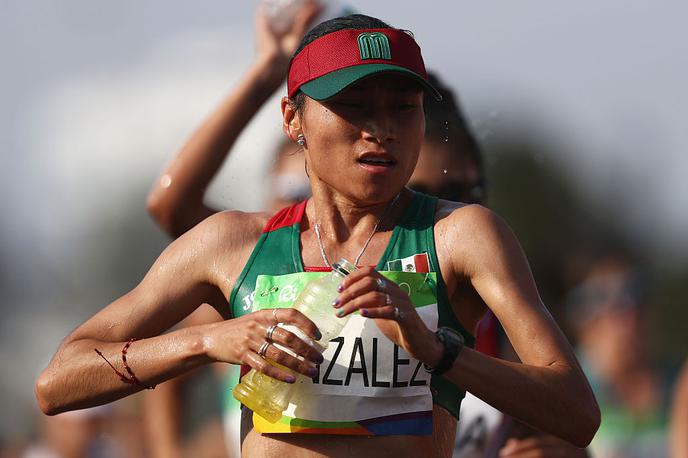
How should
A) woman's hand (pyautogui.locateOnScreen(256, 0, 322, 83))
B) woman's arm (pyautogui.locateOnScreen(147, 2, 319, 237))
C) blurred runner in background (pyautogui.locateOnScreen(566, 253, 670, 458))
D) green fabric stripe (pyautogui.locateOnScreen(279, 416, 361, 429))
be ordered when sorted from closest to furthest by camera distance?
green fabric stripe (pyautogui.locateOnScreen(279, 416, 361, 429))
woman's arm (pyautogui.locateOnScreen(147, 2, 319, 237))
woman's hand (pyautogui.locateOnScreen(256, 0, 322, 83))
blurred runner in background (pyautogui.locateOnScreen(566, 253, 670, 458))

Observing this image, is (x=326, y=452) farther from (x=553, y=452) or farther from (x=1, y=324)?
(x=1, y=324)

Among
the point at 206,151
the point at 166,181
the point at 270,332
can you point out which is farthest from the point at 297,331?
the point at 166,181

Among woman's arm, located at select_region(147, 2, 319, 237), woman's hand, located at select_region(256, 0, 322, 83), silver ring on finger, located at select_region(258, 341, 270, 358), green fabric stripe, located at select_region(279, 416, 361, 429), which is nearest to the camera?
silver ring on finger, located at select_region(258, 341, 270, 358)

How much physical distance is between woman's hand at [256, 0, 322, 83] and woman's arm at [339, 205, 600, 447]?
2077 mm

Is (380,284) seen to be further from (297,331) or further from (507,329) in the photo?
(507,329)

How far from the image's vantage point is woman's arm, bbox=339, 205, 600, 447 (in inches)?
159

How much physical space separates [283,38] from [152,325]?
2.08 m

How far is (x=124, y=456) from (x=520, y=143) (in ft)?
68.8

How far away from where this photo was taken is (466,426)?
6574 mm

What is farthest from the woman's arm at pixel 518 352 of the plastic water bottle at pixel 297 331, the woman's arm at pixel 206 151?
the woman's arm at pixel 206 151

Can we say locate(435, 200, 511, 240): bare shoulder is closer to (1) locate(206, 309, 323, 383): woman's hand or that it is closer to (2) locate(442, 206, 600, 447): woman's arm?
(2) locate(442, 206, 600, 447): woman's arm

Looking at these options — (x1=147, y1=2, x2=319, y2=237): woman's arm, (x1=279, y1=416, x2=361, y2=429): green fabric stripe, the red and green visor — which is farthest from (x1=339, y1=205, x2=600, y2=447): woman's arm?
(x1=147, y1=2, x2=319, y2=237): woman's arm

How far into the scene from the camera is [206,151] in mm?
6289

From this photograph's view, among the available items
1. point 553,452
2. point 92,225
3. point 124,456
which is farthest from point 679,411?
point 92,225
